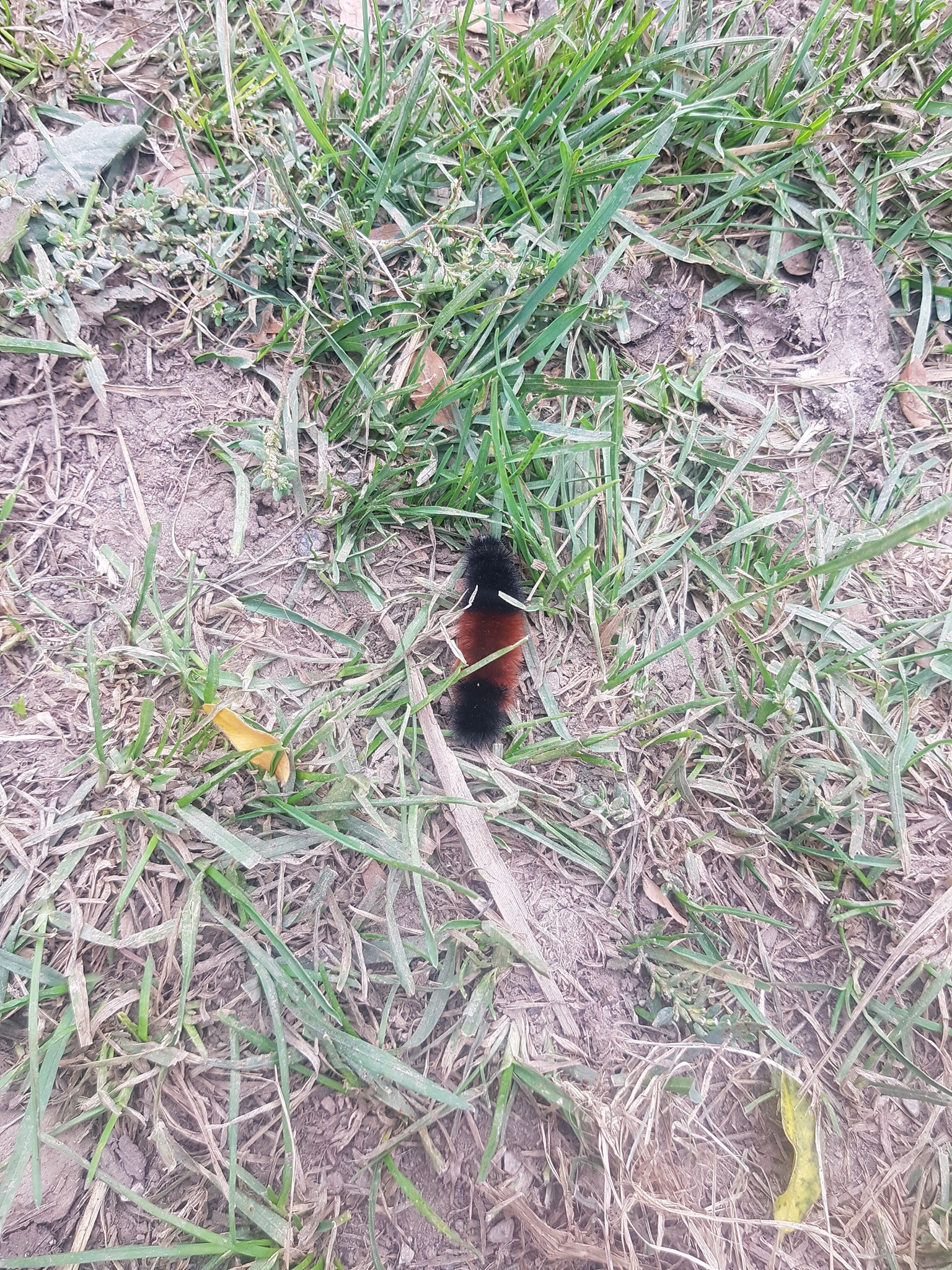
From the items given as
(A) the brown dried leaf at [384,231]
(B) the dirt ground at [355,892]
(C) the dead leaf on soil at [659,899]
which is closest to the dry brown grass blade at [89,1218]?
(B) the dirt ground at [355,892]

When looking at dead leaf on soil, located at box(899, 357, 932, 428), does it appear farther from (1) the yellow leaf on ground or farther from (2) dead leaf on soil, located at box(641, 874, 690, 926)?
(1) the yellow leaf on ground

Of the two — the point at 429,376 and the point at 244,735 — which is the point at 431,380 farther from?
the point at 244,735

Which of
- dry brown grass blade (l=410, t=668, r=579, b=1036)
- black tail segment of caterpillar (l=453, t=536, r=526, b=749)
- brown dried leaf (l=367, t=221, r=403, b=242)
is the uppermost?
brown dried leaf (l=367, t=221, r=403, b=242)

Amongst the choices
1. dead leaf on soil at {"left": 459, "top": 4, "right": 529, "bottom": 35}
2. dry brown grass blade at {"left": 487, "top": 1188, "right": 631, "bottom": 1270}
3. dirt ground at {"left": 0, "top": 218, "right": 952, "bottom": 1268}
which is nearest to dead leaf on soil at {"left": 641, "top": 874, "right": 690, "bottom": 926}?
dirt ground at {"left": 0, "top": 218, "right": 952, "bottom": 1268}

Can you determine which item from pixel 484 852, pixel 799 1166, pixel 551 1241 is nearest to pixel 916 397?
pixel 484 852

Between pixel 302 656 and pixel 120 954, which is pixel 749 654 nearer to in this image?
pixel 302 656

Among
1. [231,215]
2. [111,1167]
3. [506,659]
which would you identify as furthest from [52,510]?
[111,1167]
